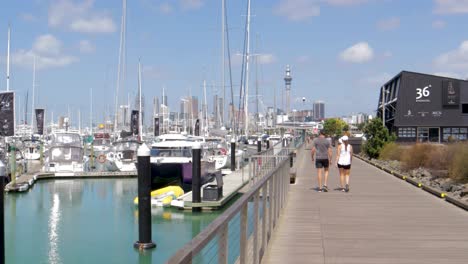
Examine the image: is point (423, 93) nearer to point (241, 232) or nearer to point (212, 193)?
point (212, 193)

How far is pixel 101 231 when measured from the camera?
19.3 metres

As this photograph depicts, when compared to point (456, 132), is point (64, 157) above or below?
below

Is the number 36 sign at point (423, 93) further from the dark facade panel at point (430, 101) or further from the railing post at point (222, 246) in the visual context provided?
the railing post at point (222, 246)

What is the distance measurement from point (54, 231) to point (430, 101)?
60460 millimetres

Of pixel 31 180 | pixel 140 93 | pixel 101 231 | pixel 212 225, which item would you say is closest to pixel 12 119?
pixel 101 231

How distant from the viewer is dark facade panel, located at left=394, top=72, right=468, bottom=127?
7106cm

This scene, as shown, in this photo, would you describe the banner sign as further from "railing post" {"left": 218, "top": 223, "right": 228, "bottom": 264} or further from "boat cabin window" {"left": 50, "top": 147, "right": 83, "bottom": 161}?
"railing post" {"left": 218, "top": 223, "right": 228, "bottom": 264}

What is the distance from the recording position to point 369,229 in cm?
1110

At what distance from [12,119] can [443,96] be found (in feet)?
194

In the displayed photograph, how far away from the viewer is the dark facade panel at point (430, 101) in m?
71.1

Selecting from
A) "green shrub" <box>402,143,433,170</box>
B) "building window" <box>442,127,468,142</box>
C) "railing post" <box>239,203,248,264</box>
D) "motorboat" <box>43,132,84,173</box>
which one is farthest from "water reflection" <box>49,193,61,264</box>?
"building window" <box>442,127,468,142</box>

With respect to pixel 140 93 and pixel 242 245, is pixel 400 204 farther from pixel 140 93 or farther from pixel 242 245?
pixel 140 93

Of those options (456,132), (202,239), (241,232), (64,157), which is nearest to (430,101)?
(456,132)

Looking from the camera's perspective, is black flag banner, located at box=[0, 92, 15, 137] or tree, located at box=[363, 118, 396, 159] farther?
tree, located at box=[363, 118, 396, 159]
